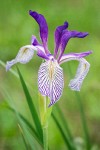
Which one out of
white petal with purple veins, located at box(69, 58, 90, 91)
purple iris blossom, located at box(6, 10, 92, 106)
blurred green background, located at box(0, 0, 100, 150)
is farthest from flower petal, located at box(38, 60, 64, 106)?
blurred green background, located at box(0, 0, 100, 150)

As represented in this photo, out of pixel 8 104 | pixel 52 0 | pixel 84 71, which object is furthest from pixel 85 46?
pixel 84 71

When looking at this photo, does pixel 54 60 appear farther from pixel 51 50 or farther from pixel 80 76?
pixel 51 50

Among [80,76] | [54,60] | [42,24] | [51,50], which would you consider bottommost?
[51,50]

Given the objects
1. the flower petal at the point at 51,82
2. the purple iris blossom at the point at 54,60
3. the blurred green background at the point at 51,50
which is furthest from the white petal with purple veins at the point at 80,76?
the blurred green background at the point at 51,50

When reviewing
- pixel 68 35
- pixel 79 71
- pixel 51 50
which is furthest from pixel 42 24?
pixel 51 50

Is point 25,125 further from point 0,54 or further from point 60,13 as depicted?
point 60,13

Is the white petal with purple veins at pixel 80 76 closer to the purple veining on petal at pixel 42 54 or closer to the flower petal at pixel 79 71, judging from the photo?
the flower petal at pixel 79 71
